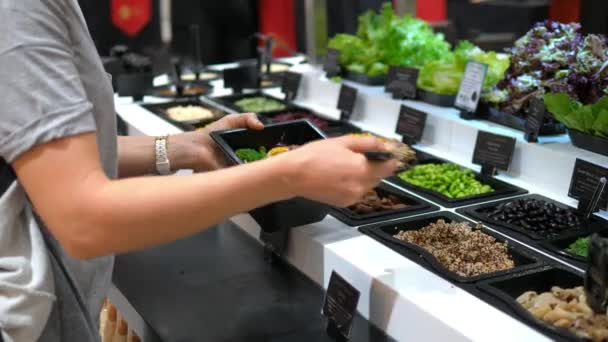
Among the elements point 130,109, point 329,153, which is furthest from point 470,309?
point 130,109

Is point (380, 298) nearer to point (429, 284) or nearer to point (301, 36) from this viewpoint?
point (429, 284)

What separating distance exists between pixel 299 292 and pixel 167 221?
0.95 meters

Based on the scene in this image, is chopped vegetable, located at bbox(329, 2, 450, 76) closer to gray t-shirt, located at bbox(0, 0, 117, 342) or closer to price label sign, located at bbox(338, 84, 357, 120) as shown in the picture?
price label sign, located at bbox(338, 84, 357, 120)

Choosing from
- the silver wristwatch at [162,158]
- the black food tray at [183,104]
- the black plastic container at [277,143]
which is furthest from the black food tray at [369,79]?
the silver wristwatch at [162,158]

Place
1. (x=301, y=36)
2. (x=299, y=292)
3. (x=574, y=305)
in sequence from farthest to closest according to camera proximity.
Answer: (x=301, y=36), (x=299, y=292), (x=574, y=305)

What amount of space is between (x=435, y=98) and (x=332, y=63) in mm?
855

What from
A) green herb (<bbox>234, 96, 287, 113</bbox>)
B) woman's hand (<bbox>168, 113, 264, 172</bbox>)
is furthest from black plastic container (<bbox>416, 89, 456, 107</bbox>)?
woman's hand (<bbox>168, 113, 264, 172</bbox>)

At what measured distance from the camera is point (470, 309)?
1553 mm

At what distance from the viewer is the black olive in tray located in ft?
4.70

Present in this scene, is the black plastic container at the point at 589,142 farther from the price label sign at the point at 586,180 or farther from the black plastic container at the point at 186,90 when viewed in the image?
the black plastic container at the point at 186,90

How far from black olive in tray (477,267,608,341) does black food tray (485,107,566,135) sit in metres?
1.01

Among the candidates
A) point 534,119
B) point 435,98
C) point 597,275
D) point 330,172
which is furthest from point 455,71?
point 330,172

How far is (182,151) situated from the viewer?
76.0 inches

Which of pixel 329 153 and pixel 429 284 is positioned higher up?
pixel 329 153
